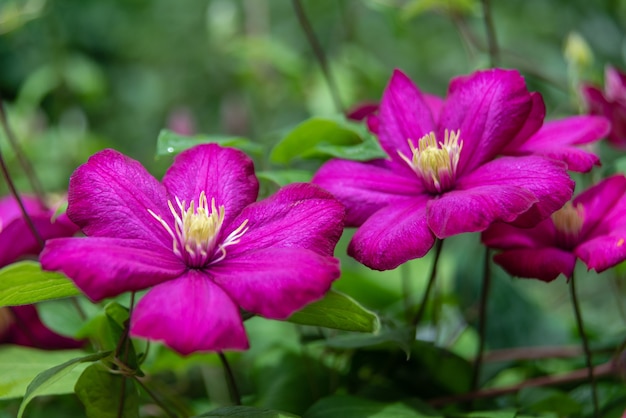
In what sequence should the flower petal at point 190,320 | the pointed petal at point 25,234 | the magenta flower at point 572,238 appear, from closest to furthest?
the flower petal at point 190,320 → the magenta flower at point 572,238 → the pointed petal at point 25,234

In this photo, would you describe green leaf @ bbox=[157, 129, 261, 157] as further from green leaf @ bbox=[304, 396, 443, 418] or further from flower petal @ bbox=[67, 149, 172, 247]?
green leaf @ bbox=[304, 396, 443, 418]

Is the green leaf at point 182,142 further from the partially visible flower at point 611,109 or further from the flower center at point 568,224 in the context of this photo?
the partially visible flower at point 611,109

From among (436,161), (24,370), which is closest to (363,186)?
(436,161)

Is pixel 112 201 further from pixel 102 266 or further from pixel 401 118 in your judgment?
pixel 401 118

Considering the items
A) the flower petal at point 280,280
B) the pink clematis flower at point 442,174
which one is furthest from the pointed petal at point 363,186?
the flower petal at point 280,280

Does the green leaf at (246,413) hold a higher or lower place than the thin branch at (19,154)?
lower

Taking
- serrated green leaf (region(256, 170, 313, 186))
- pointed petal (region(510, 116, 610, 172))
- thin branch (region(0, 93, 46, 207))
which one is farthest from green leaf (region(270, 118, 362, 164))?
thin branch (region(0, 93, 46, 207))
